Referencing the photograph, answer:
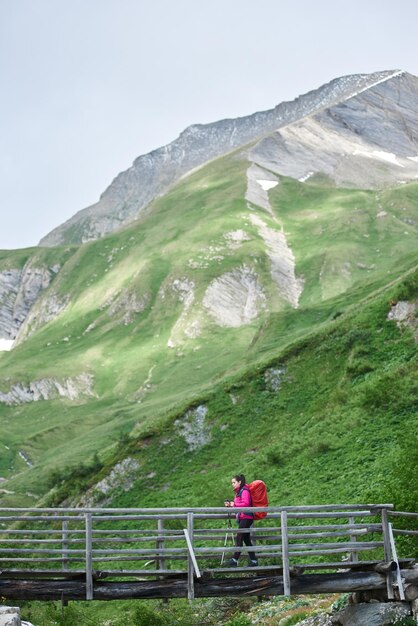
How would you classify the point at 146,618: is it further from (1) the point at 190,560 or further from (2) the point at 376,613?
(2) the point at 376,613

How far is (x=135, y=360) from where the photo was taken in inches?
5827

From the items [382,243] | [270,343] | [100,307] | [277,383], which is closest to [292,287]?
[382,243]

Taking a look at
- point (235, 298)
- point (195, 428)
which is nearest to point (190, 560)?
point (195, 428)

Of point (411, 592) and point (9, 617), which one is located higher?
point (9, 617)

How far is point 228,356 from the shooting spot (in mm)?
128750

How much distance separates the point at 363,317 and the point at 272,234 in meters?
131

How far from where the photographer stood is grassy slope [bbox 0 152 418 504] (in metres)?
109

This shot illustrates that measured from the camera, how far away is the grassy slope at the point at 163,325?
109 m

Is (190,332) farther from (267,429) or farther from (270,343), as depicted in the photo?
(267,429)

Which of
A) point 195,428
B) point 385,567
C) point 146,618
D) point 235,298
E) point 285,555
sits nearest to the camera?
point 285,555

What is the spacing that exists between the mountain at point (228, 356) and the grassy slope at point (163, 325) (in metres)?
0.44

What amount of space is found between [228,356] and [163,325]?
3222 centimetres

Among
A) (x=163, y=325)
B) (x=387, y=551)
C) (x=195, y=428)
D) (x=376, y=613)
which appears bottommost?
(x=376, y=613)

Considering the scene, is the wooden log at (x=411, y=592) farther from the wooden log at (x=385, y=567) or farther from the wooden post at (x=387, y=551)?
the wooden log at (x=385, y=567)
